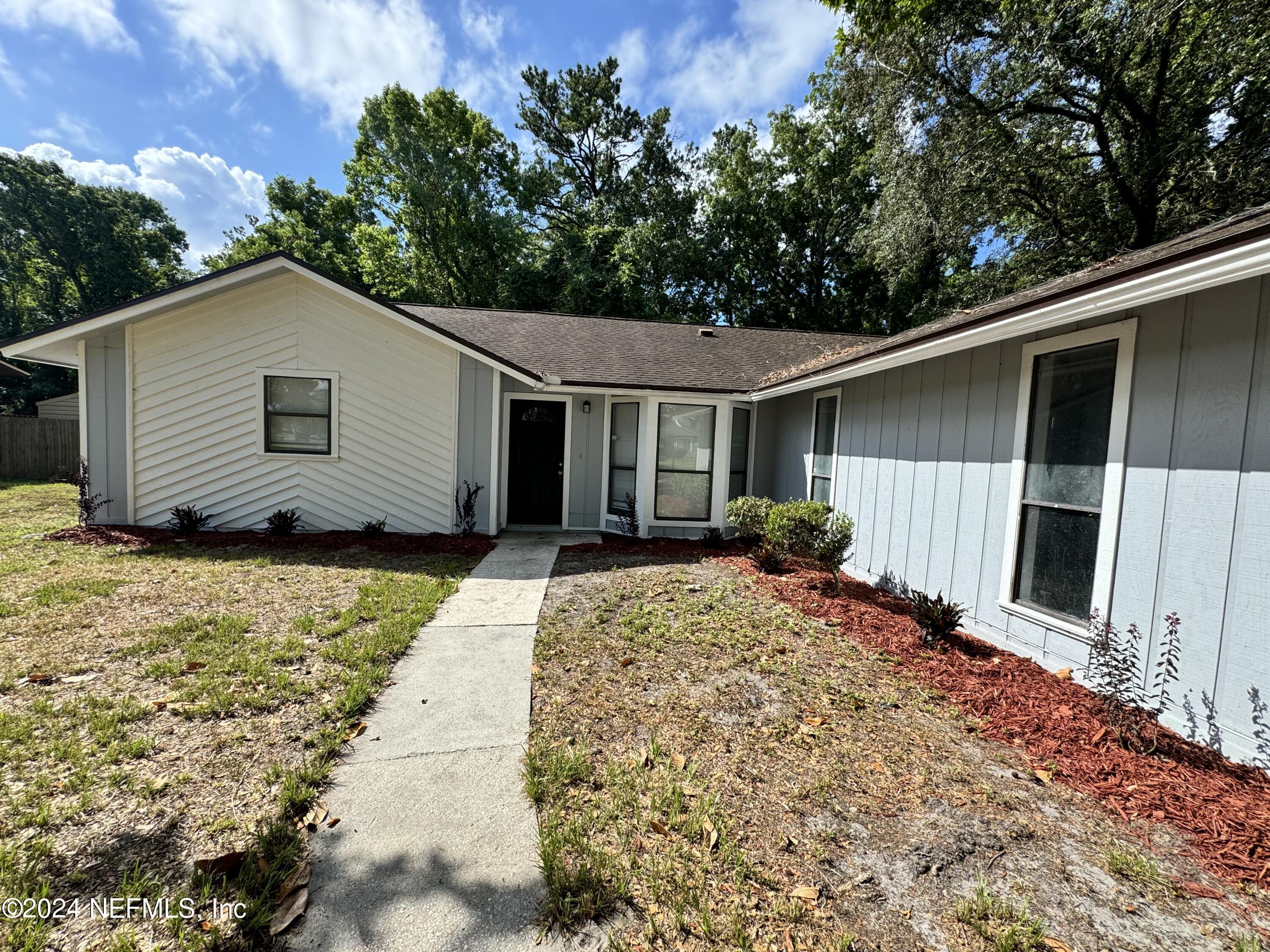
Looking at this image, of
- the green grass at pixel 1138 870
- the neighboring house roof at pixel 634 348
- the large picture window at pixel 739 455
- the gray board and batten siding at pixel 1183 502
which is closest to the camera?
the green grass at pixel 1138 870

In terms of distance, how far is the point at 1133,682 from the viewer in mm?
3188

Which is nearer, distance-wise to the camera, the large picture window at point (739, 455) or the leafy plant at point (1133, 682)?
the leafy plant at point (1133, 682)

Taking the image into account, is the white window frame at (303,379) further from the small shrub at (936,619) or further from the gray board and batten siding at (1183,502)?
the gray board and batten siding at (1183,502)

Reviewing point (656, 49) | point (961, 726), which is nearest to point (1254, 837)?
point (961, 726)

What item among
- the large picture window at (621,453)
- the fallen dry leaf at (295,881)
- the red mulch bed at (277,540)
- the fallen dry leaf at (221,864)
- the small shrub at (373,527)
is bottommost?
the fallen dry leaf at (295,881)

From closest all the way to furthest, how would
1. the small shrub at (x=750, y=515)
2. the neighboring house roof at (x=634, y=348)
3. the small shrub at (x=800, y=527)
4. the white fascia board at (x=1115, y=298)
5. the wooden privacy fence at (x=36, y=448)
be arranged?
the white fascia board at (x=1115, y=298)
the small shrub at (x=800, y=527)
the small shrub at (x=750, y=515)
the neighboring house roof at (x=634, y=348)
the wooden privacy fence at (x=36, y=448)

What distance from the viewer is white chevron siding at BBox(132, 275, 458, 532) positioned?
24.6 ft

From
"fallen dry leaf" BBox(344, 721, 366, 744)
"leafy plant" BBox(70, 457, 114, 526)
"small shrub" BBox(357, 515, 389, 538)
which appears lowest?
"fallen dry leaf" BBox(344, 721, 366, 744)

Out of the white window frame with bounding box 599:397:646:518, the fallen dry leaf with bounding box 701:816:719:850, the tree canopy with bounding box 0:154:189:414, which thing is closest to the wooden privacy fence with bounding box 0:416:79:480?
the tree canopy with bounding box 0:154:189:414

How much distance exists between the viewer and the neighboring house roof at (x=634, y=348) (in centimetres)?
876

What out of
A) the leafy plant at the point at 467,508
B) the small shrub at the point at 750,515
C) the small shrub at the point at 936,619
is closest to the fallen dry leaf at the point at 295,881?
the small shrub at the point at 936,619

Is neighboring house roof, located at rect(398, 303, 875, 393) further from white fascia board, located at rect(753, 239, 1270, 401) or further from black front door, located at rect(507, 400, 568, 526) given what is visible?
white fascia board, located at rect(753, 239, 1270, 401)

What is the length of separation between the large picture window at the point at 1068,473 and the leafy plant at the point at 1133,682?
1.05ft

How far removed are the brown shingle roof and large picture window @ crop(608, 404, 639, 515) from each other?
4.28 meters
